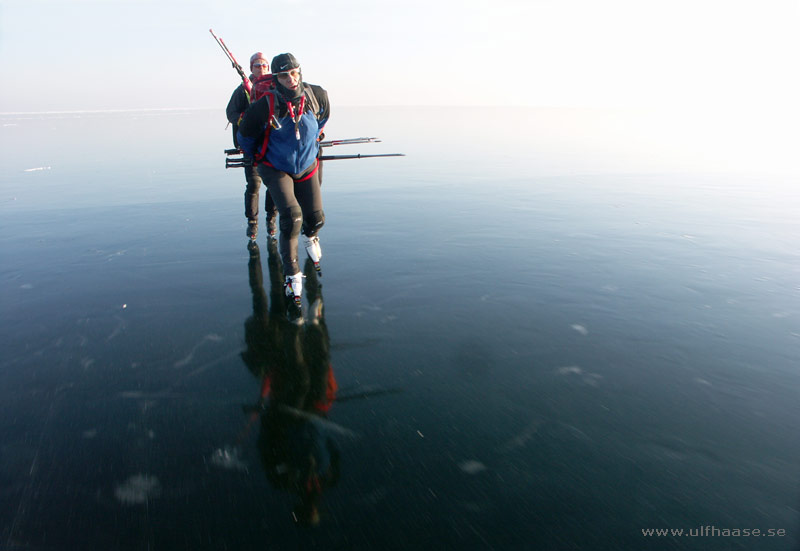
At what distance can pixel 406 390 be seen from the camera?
8.18ft

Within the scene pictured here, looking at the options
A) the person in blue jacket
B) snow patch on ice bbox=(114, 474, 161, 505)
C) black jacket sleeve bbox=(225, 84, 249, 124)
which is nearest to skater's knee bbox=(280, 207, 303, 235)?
the person in blue jacket

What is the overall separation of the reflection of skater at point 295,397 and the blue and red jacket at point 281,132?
1129 millimetres

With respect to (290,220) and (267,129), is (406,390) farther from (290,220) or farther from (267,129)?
(267,129)

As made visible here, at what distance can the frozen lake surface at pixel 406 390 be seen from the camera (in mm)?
1691

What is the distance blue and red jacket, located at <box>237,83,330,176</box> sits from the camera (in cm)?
361

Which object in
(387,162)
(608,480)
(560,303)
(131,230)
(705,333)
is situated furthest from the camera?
(387,162)

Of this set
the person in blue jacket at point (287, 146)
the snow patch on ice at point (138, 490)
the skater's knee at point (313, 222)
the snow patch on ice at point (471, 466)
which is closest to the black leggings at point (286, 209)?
the person in blue jacket at point (287, 146)

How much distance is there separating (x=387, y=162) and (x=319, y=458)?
12.4 m

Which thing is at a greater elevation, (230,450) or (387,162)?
(387,162)

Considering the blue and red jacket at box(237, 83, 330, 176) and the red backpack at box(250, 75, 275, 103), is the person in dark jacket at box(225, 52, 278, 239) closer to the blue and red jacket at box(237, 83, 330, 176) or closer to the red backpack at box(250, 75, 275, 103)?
the red backpack at box(250, 75, 275, 103)

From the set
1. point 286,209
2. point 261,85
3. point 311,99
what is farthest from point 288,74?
point 261,85

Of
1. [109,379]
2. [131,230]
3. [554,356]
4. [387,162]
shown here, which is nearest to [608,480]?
[554,356]

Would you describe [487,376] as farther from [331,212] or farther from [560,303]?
[331,212]

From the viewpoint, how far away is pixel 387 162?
45.0ft
